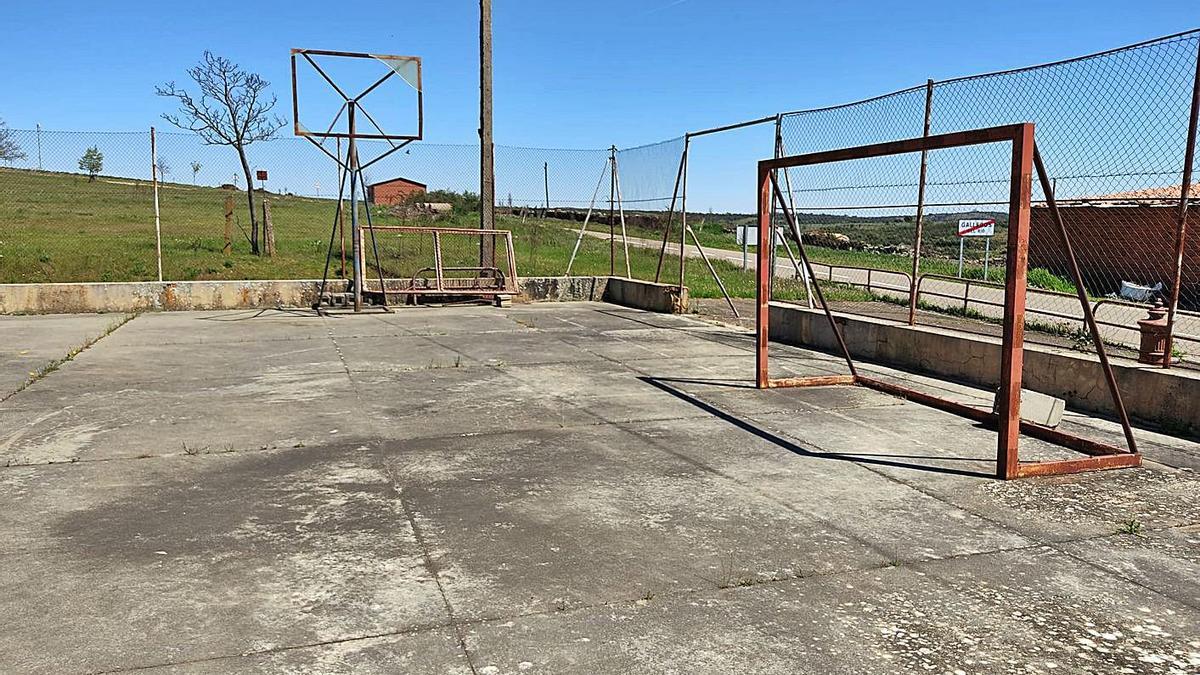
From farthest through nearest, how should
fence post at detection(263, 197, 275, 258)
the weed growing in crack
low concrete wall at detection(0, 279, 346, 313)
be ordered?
fence post at detection(263, 197, 275, 258) < low concrete wall at detection(0, 279, 346, 313) < the weed growing in crack

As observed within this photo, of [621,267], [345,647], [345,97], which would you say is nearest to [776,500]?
[345,647]

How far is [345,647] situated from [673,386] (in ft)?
16.5

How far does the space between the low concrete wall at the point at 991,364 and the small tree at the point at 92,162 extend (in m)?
11.1

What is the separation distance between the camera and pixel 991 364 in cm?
768

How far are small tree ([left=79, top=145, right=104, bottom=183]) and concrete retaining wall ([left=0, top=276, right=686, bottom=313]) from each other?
224cm

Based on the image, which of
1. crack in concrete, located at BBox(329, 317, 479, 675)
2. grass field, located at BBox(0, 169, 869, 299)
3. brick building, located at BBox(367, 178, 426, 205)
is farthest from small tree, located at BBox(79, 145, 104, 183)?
crack in concrete, located at BBox(329, 317, 479, 675)

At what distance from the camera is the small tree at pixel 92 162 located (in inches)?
551

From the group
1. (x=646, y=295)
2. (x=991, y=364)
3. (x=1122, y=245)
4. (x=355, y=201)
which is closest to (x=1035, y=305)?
(x=1122, y=245)

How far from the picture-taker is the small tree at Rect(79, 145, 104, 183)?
14000 millimetres

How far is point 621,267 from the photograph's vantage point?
63.1ft

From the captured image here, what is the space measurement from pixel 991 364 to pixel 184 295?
1179 cm

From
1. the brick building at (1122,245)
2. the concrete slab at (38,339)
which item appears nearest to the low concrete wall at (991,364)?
the brick building at (1122,245)

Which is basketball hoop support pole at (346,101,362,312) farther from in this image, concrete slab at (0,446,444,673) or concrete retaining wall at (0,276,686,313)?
concrete slab at (0,446,444,673)

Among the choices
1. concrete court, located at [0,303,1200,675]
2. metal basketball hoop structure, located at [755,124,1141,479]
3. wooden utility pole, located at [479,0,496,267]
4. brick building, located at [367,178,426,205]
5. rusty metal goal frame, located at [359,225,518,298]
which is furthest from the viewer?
brick building, located at [367,178,426,205]
